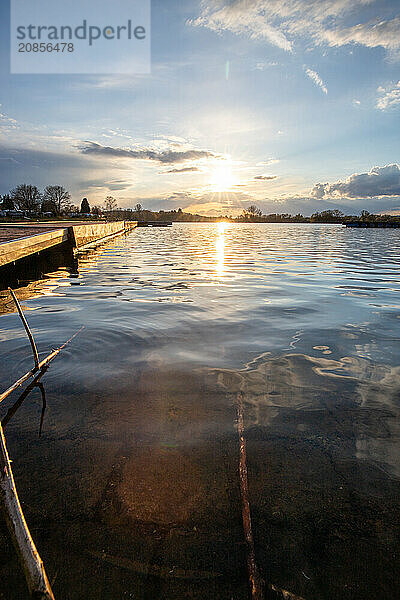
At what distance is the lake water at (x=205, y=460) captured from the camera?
185cm

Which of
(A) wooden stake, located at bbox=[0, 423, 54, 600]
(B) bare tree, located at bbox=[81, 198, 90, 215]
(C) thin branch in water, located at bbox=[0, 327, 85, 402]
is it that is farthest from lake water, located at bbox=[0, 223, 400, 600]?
(B) bare tree, located at bbox=[81, 198, 90, 215]

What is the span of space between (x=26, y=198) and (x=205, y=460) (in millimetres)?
119064

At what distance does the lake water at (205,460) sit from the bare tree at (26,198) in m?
114

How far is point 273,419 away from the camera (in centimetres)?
328

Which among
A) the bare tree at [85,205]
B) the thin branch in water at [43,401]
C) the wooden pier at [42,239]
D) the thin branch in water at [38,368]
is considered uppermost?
the bare tree at [85,205]

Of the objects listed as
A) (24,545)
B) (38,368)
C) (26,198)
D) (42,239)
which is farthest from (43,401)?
(26,198)

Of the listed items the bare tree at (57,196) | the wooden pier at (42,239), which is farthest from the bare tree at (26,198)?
the wooden pier at (42,239)

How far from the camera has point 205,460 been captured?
105 inches

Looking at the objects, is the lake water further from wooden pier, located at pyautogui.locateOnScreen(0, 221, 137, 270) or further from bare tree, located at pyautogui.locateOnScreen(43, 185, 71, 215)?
bare tree, located at pyautogui.locateOnScreen(43, 185, 71, 215)

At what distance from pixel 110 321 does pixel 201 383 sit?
3165mm

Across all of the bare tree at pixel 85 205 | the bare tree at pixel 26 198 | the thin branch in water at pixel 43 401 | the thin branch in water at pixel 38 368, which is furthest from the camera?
the bare tree at pixel 85 205

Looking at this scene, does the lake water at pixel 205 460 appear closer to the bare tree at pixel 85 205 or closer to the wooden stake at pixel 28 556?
the wooden stake at pixel 28 556

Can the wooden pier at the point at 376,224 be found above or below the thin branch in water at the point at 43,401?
above

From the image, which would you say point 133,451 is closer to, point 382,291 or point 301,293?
point 301,293
